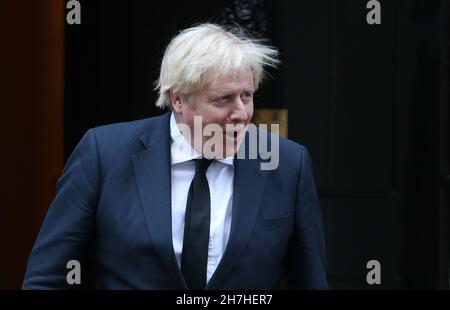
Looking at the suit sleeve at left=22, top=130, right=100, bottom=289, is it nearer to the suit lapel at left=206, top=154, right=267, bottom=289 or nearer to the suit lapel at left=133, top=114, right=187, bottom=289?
the suit lapel at left=133, top=114, right=187, bottom=289

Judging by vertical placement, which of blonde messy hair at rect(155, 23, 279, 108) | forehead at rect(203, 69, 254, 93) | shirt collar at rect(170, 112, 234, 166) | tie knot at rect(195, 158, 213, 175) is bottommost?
tie knot at rect(195, 158, 213, 175)

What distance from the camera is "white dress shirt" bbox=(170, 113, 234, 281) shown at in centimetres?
238

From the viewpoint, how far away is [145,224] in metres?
2.34

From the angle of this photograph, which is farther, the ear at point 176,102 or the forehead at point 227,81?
the ear at point 176,102

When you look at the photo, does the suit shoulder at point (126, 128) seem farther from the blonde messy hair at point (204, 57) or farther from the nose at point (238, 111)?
the nose at point (238, 111)

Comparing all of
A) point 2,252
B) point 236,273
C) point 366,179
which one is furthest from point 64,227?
point 366,179

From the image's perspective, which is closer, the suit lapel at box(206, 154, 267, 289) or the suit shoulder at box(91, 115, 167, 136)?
the suit lapel at box(206, 154, 267, 289)

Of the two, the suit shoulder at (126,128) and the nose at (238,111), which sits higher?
the nose at (238,111)

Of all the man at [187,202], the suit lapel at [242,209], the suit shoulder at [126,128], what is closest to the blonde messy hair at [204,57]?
the man at [187,202]

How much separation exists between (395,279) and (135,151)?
1757 millimetres

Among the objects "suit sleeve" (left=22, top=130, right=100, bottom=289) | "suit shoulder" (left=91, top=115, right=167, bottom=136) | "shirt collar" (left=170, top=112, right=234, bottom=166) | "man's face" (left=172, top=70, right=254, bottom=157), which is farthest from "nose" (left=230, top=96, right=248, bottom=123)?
"suit sleeve" (left=22, top=130, right=100, bottom=289)

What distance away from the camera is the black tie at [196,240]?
235 centimetres

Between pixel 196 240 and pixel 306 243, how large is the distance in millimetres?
316

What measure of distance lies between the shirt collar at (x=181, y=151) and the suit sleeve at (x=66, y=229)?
8.2 inches
